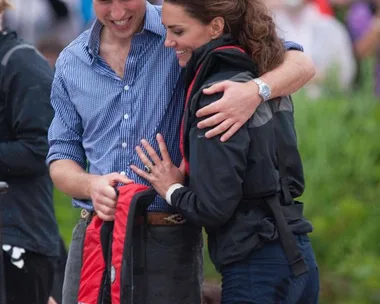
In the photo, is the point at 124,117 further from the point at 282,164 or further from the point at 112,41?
the point at 282,164

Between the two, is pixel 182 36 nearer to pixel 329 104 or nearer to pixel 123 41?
pixel 123 41

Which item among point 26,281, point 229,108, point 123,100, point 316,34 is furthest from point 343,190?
point 229,108

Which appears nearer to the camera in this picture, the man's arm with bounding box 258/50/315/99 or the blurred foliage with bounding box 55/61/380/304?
the man's arm with bounding box 258/50/315/99

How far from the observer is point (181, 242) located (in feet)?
14.3

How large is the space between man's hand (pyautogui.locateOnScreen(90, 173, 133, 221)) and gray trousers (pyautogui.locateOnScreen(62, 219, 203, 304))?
19cm

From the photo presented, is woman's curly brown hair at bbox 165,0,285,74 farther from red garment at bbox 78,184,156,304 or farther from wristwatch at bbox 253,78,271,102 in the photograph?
red garment at bbox 78,184,156,304

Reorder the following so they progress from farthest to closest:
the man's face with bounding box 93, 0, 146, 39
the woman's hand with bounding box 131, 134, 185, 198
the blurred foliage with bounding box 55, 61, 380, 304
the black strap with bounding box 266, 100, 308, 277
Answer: the blurred foliage with bounding box 55, 61, 380, 304 → the man's face with bounding box 93, 0, 146, 39 → the woman's hand with bounding box 131, 134, 185, 198 → the black strap with bounding box 266, 100, 308, 277

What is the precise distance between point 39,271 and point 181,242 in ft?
3.68

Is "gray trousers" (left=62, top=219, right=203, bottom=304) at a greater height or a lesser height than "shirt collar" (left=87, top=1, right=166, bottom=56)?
lesser

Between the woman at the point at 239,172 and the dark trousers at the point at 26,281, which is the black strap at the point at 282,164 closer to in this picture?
the woman at the point at 239,172

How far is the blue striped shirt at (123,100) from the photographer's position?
443 cm

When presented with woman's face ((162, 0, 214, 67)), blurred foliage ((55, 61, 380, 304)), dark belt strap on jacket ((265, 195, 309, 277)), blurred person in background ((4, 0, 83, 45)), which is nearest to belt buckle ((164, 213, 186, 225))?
dark belt strap on jacket ((265, 195, 309, 277))

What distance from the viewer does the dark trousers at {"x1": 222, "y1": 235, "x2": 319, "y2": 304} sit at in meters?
4.12

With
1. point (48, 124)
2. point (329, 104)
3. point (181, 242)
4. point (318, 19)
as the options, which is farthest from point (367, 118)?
point (181, 242)
